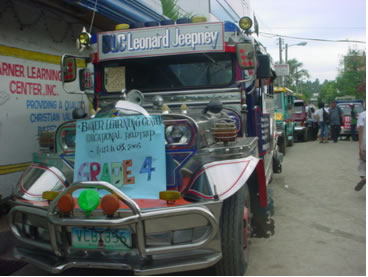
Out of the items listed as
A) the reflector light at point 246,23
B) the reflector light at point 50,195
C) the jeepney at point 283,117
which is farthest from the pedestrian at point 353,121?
the reflector light at point 50,195

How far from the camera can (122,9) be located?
7.77m

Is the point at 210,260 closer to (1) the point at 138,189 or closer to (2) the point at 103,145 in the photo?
(1) the point at 138,189

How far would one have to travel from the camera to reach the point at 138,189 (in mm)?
3414

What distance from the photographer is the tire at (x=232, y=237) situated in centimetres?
335

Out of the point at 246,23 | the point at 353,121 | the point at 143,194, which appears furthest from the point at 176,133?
the point at 353,121

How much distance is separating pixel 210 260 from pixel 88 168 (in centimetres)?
132

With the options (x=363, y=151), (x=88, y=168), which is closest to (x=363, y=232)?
(x=363, y=151)

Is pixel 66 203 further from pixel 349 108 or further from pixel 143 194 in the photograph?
pixel 349 108

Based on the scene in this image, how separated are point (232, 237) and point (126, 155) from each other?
111 cm

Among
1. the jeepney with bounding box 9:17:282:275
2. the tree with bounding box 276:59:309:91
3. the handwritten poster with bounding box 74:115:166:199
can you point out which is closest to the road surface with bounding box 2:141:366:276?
the jeepney with bounding box 9:17:282:275

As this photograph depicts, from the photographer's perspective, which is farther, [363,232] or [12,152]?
[12,152]

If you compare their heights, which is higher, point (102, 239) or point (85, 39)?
point (85, 39)

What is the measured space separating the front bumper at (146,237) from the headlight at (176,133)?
786 millimetres

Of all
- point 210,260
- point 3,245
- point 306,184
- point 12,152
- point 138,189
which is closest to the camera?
point 210,260
